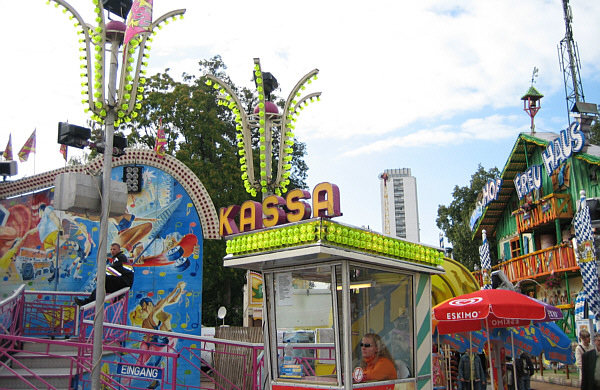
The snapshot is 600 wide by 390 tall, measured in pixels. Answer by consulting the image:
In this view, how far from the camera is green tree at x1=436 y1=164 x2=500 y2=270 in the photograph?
42.5 m

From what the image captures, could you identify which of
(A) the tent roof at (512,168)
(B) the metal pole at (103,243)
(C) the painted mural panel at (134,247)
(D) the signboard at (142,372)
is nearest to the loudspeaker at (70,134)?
(B) the metal pole at (103,243)

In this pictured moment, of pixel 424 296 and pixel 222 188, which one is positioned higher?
pixel 222 188

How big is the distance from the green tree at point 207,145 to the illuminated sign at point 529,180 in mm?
12518

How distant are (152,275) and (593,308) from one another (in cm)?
1485

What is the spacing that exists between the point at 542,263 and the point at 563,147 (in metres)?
5.63

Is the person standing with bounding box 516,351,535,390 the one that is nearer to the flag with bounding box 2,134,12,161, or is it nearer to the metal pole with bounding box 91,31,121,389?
the metal pole with bounding box 91,31,121,389

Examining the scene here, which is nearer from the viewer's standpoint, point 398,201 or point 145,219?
point 145,219

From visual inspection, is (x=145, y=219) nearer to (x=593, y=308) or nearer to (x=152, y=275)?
(x=152, y=275)

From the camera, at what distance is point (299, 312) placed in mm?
8414

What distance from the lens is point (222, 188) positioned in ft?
92.3

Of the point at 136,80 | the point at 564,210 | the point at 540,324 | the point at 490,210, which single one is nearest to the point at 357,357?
the point at 136,80

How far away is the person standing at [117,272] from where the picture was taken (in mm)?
14305

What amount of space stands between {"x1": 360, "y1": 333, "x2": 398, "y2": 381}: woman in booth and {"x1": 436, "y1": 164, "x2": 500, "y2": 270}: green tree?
35.5 metres

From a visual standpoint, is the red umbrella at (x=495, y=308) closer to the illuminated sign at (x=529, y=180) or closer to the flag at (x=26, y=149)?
the flag at (x=26, y=149)
